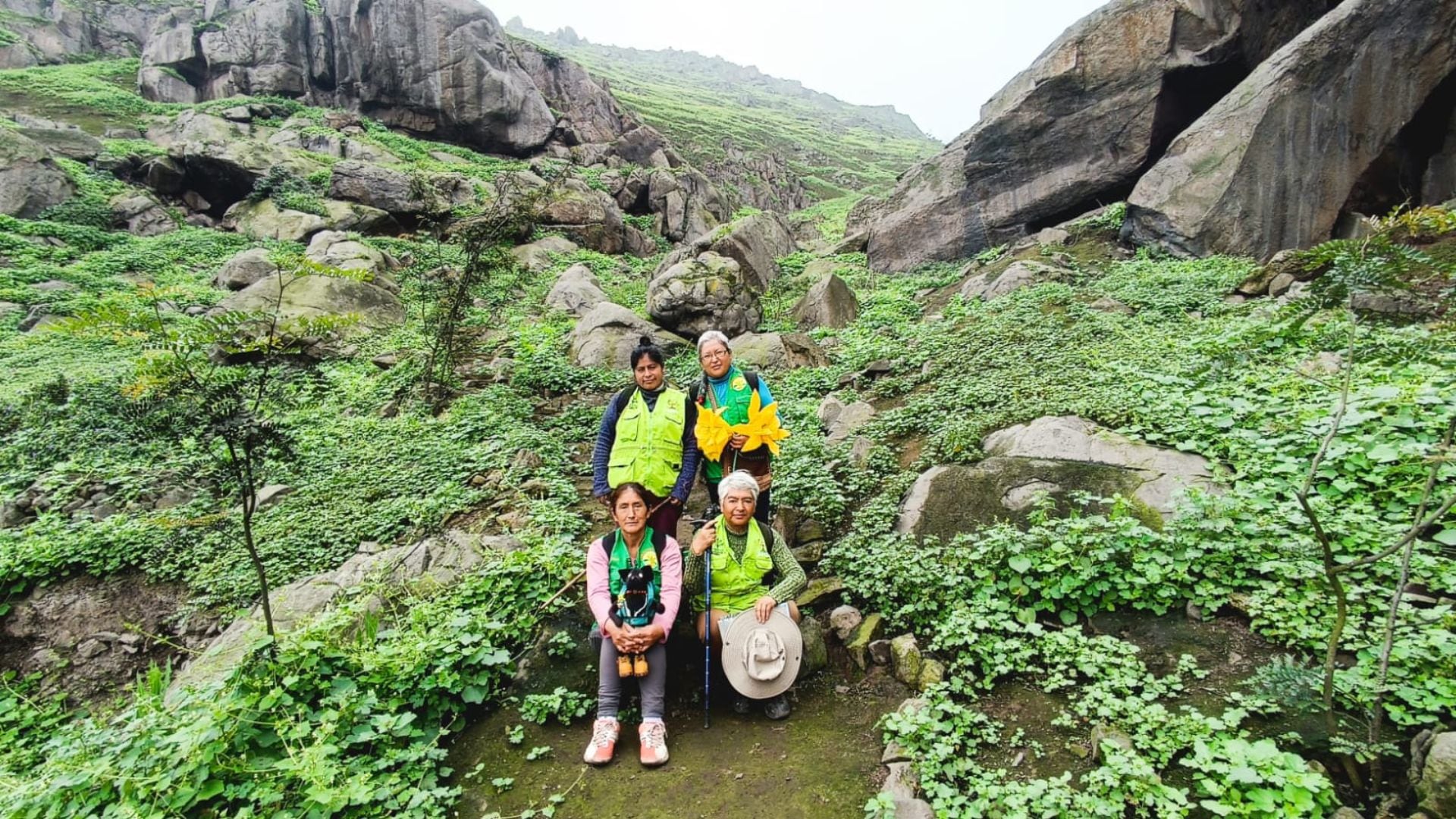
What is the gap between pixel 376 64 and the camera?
1083 inches

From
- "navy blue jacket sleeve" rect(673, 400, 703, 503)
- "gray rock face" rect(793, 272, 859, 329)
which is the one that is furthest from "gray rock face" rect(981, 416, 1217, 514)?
"gray rock face" rect(793, 272, 859, 329)

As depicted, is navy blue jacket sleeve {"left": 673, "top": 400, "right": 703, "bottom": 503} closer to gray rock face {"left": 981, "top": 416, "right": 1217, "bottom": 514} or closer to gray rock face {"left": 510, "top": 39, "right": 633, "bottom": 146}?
gray rock face {"left": 981, "top": 416, "right": 1217, "bottom": 514}

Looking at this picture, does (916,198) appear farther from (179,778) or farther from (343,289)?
(179,778)

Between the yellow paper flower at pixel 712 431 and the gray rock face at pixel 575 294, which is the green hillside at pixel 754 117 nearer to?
the gray rock face at pixel 575 294

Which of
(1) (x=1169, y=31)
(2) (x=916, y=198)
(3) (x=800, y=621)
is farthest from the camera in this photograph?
(2) (x=916, y=198)

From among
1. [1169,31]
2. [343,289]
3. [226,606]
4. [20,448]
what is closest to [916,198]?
[1169,31]

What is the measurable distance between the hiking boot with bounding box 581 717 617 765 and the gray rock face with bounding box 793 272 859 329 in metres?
10.7

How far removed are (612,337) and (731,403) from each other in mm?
7525

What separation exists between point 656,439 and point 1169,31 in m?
16.0

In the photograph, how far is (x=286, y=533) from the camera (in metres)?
6.86

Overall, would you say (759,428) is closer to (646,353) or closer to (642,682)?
(646,353)

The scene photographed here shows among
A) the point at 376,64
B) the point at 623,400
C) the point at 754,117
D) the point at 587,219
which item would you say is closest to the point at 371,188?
the point at 587,219

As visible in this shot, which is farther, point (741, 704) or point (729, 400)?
point (729, 400)

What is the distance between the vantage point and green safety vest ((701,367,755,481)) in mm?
4773
